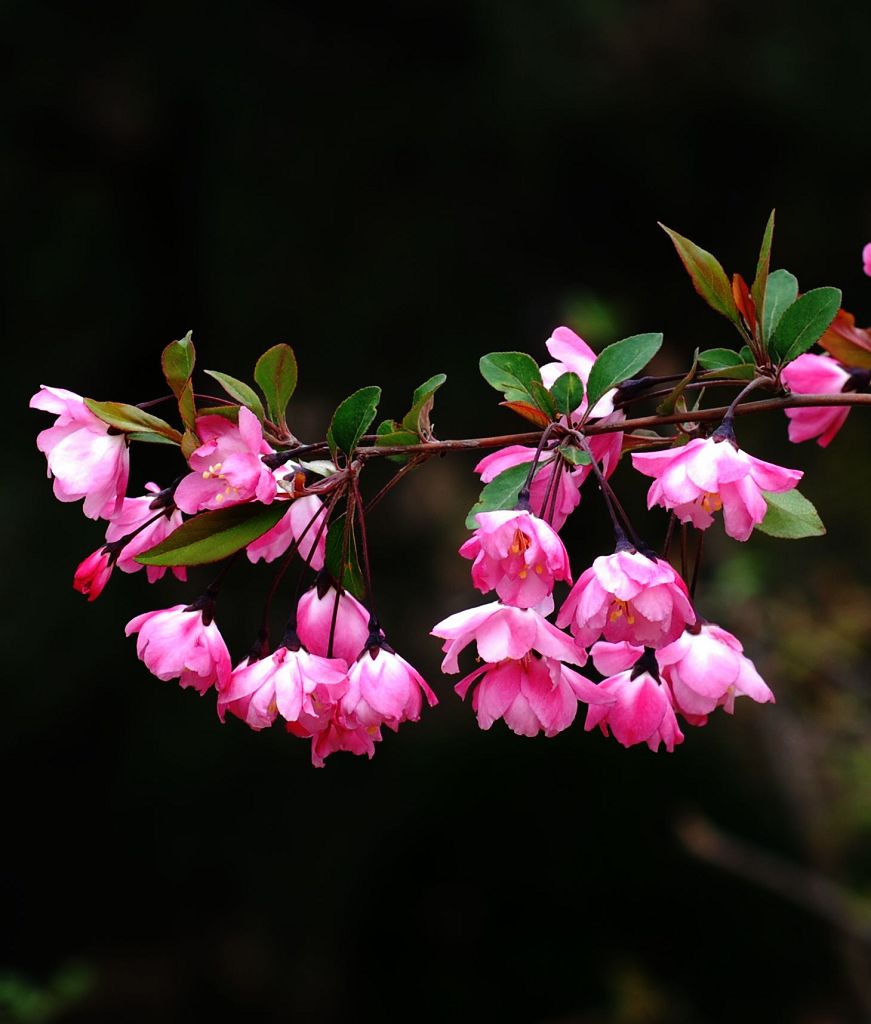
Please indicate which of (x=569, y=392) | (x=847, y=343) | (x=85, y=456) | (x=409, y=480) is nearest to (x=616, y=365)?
(x=569, y=392)

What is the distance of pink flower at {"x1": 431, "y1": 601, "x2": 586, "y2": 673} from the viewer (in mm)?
720

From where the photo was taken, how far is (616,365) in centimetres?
77

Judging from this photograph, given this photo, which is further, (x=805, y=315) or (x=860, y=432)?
(x=860, y=432)

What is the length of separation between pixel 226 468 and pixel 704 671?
0.37 metres

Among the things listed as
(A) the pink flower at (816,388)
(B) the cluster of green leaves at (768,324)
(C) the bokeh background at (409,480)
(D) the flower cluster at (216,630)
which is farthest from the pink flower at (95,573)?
(C) the bokeh background at (409,480)

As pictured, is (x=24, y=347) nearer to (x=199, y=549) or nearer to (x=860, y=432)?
(x=199, y=549)

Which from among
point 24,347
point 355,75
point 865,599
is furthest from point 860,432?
point 24,347

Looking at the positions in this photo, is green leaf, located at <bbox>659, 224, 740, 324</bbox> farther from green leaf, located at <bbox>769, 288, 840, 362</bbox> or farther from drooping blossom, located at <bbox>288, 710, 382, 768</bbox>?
drooping blossom, located at <bbox>288, 710, 382, 768</bbox>

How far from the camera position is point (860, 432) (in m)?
3.71

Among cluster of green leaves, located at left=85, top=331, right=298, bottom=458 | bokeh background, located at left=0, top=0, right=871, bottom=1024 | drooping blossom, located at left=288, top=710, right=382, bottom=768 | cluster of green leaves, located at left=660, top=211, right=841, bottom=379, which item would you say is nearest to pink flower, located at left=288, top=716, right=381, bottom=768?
drooping blossom, located at left=288, top=710, right=382, bottom=768

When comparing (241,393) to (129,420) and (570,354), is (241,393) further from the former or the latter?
(570,354)

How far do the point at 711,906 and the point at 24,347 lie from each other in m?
2.18

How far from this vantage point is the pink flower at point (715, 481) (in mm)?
689

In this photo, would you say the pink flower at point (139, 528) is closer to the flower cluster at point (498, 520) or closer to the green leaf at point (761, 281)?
the flower cluster at point (498, 520)
